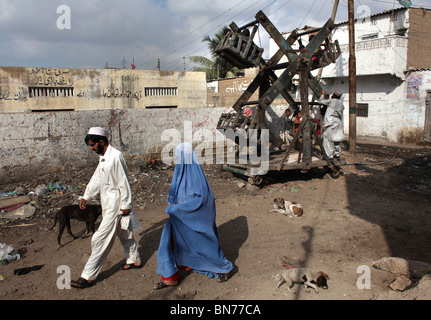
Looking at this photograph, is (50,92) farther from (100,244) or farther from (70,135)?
(100,244)

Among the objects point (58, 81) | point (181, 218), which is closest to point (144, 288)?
point (181, 218)

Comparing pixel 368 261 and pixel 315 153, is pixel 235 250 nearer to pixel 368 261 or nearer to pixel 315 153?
pixel 368 261

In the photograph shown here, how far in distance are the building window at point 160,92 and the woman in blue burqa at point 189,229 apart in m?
14.9

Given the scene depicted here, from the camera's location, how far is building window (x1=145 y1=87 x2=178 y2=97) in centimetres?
1762

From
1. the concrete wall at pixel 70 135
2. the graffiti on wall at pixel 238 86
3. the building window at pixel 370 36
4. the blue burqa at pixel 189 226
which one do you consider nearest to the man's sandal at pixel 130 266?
the blue burqa at pixel 189 226

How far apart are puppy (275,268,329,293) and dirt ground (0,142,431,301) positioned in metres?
0.06

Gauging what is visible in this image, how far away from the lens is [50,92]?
14734 millimetres

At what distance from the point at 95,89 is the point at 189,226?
1429 centimetres

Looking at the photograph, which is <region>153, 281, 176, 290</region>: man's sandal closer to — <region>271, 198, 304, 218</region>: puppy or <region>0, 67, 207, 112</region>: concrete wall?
<region>271, 198, 304, 218</region>: puppy

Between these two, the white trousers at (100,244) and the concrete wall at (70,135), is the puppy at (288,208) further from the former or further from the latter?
the concrete wall at (70,135)

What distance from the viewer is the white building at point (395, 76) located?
13.7 metres

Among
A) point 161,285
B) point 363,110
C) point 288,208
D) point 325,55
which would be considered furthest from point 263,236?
point 363,110

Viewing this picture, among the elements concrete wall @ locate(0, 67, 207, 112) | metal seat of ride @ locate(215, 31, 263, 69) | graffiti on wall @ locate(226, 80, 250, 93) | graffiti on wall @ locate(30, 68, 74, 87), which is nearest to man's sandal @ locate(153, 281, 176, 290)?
metal seat of ride @ locate(215, 31, 263, 69)

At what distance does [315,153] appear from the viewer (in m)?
8.45
